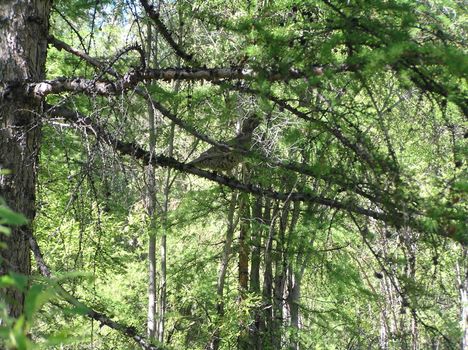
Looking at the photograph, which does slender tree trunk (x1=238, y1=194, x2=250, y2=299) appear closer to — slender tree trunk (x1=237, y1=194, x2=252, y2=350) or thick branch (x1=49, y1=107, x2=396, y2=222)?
slender tree trunk (x1=237, y1=194, x2=252, y2=350)

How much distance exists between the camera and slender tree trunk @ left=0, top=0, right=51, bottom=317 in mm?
3432

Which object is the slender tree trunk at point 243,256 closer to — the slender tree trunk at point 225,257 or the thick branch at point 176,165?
the slender tree trunk at point 225,257

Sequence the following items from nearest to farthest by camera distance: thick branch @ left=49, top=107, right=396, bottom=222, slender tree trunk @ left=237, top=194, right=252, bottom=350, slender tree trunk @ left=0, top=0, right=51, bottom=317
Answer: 1. thick branch @ left=49, top=107, right=396, bottom=222
2. slender tree trunk @ left=0, top=0, right=51, bottom=317
3. slender tree trunk @ left=237, top=194, right=252, bottom=350

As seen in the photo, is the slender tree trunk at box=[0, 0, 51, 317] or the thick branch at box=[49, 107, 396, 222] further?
the slender tree trunk at box=[0, 0, 51, 317]

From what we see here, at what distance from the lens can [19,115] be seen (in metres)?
3.53

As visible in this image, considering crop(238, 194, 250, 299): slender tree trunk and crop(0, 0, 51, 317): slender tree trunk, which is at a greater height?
crop(238, 194, 250, 299): slender tree trunk

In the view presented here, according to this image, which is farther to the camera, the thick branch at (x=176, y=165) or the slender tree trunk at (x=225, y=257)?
the slender tree trunk at (x=225, y=257)

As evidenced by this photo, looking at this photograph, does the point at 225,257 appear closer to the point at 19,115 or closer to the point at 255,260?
the point at 255,260

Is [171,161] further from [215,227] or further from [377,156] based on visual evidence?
[215,227]

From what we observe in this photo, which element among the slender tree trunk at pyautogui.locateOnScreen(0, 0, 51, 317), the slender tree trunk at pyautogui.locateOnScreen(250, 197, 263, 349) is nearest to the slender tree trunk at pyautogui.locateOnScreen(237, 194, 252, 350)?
the slender tree trunk at pyautogui.locateOnScreen(250, 197, 263, 349)

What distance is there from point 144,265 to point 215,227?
246 centimetres

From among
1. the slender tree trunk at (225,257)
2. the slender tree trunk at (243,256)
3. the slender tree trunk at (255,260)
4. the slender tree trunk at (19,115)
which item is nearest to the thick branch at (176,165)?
the slender tree trunk at (19,115)

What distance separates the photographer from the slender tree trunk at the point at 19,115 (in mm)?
3432

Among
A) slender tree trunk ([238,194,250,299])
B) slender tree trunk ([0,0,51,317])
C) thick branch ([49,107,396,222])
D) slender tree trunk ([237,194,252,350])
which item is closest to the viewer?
thick branch ([49,107,396,222])
